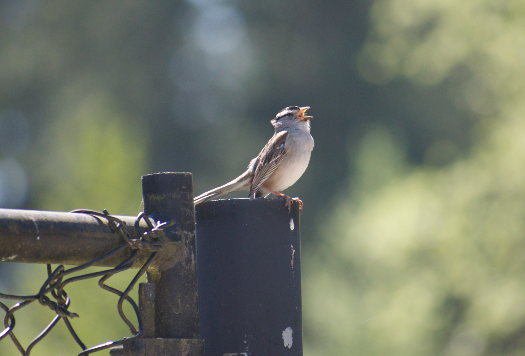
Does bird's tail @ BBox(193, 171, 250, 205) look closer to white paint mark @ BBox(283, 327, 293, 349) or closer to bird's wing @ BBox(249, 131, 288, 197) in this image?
bird's wing @ BBox(249, 131, 288, 197)

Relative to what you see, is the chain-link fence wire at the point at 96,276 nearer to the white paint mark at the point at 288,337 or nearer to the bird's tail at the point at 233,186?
the white paint mark at the point at 288,337

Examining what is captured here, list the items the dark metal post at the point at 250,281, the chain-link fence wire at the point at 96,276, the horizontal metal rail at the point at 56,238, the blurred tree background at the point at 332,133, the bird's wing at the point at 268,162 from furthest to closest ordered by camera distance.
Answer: the blurred tree background at the point at 332,133, the bird's wing at the point at 268,162, the dark metal post at the point at 250,281, the chain-link fence wire at the point at 96,276, the horizontal metal rail at the point at 56,238

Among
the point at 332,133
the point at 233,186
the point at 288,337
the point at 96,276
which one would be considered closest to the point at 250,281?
the point at 288,337

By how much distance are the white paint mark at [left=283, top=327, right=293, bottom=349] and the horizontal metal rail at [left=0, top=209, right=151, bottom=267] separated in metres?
0.52

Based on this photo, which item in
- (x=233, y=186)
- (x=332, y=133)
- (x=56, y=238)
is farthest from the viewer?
(x=332, y=133)

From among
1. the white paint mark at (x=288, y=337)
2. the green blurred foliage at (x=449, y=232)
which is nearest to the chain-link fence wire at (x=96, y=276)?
the white paint mark at (x=288, y=337)

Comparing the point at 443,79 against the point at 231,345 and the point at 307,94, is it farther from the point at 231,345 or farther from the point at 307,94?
the point at 231,345

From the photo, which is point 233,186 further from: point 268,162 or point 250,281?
point 250,281

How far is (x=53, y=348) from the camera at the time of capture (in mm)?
8688

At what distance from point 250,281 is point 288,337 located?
19 cm

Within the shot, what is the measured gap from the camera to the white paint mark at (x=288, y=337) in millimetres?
1756

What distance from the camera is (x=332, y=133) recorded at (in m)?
21.0

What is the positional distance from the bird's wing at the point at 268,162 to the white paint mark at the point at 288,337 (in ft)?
10.3

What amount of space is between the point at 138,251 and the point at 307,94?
20223 millimetres
